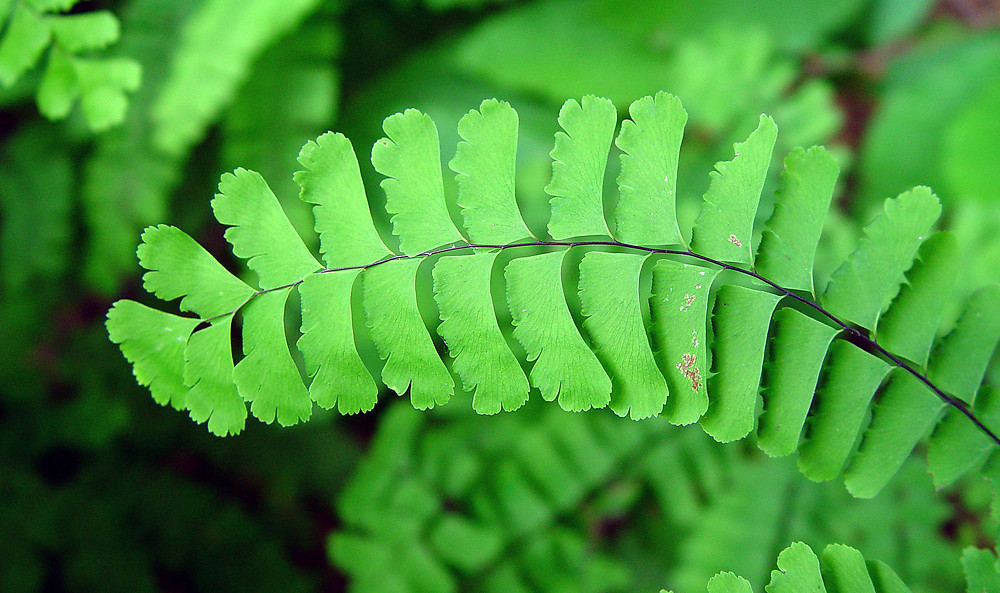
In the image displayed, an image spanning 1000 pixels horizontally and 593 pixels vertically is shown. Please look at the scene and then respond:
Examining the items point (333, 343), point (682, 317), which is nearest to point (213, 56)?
point (333, 343)

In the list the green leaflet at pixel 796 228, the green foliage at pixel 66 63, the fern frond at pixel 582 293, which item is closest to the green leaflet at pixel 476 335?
the fern frond at pixel 582 293

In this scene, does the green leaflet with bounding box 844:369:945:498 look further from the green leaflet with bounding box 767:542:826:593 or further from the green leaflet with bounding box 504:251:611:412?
the green leaflet with bounding box 504:251:611:412

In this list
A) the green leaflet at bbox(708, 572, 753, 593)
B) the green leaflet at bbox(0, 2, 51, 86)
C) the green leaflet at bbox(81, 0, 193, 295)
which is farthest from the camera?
the green leaflet at bbox(81, 0, 193, 295)

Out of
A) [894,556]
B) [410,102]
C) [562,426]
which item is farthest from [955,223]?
[410,102]

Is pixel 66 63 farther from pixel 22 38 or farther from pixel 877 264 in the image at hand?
pixel 877 264

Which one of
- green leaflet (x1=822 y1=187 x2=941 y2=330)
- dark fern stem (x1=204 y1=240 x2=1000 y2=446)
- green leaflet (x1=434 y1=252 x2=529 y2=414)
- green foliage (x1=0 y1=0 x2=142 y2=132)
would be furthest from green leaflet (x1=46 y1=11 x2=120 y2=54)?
green leaflet (x1=822 y1=187 x2=941 y2=330)
